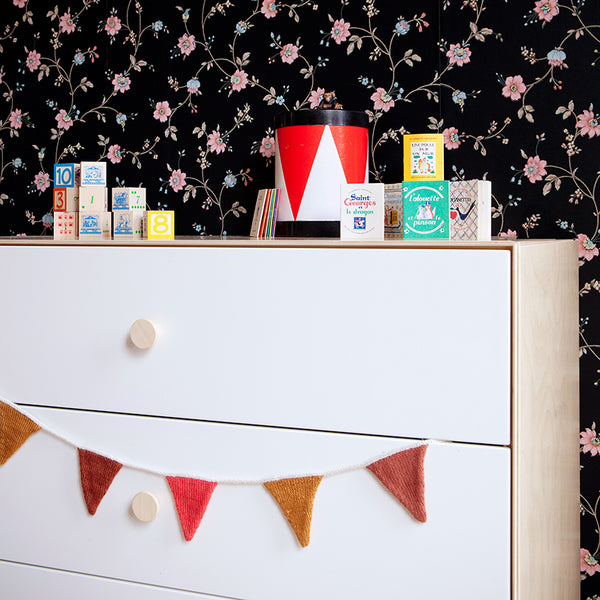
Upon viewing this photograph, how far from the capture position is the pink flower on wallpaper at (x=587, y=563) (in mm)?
1564

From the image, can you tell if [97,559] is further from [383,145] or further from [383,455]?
[383,145]

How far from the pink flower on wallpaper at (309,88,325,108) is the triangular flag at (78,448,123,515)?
975 millimetres

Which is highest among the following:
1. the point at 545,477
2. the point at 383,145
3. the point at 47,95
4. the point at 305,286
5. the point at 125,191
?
the point at 47,95

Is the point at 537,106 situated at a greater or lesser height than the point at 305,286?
greater

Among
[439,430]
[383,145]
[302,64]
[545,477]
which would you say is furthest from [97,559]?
[302,64]

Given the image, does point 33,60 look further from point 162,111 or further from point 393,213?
point 393,213

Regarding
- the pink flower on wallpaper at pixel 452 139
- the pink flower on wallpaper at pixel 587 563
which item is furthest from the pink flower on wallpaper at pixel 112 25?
the pink flower on wallpaper at pixel 587 563

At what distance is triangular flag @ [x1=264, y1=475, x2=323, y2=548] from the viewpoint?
3.79ft

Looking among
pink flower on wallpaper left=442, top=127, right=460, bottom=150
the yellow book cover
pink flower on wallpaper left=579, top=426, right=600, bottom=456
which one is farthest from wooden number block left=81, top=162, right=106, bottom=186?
pink flower on wallpaper left=579, top=426, right=600, bottom=456

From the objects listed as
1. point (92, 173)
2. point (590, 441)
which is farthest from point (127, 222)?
point (590, 441)

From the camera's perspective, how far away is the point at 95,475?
128 centimetres

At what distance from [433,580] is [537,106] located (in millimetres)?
1040

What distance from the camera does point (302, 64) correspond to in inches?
68.1

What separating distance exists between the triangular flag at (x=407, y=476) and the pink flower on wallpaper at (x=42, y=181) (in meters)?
1.33
